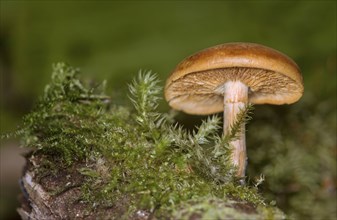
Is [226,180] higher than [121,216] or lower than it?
higher

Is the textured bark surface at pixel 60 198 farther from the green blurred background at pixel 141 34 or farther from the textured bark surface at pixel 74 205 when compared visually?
the green blurred background at pixel 141 34

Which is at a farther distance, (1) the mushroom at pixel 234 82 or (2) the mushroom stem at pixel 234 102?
(2) the mushroom stem at pixel 234 102

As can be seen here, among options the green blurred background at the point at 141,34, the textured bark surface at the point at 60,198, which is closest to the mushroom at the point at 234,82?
the textured bark surface at the point at 60,198

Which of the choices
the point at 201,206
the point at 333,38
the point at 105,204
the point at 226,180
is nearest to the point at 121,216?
the point at 105,204

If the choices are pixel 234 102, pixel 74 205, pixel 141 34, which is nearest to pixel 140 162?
pixel 74 205

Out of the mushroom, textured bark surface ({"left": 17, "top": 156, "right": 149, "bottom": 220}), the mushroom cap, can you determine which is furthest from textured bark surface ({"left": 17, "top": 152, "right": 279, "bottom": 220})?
the mushroom cap

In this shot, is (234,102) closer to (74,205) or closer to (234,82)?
(234,82)

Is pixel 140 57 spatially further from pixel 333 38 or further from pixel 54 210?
pixel 54 210
